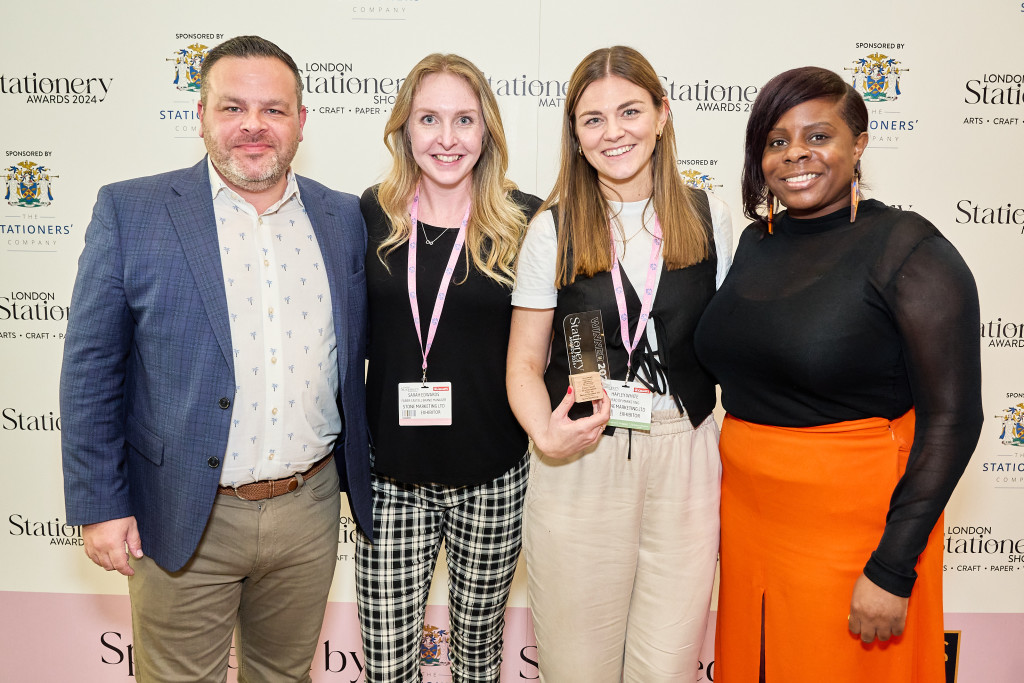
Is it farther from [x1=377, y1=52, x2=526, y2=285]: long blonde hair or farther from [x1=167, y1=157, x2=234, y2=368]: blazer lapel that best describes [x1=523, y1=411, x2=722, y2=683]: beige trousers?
[x1=167, y1=157, x2=234, y2=368]: blazer lapel

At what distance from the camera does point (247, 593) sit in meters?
1.82

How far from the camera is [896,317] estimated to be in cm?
138

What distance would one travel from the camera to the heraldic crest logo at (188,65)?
2.65 m

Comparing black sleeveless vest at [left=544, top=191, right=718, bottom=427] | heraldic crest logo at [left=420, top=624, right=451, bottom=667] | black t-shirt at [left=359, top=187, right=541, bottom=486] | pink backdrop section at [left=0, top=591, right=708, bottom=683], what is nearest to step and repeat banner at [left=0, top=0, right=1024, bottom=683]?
pink backdrop section at [left=0, top=591, right=708, bottom=683]

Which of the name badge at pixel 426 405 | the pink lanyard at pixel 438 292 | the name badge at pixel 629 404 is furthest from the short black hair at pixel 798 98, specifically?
the name badge at pixel 426 405

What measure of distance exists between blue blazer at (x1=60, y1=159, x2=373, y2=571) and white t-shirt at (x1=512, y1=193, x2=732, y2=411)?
2.53ft

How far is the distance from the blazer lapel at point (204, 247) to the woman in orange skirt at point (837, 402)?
1.20 metres

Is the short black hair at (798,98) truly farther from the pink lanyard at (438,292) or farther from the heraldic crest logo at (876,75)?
the heraldic crest logo at (876,75)

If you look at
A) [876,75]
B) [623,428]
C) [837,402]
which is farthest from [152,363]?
[876,75]

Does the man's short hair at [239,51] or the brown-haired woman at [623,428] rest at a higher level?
the man's short hair at [239,51]

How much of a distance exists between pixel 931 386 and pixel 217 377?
1608 mm

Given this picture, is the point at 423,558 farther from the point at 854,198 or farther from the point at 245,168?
the point at 854,198

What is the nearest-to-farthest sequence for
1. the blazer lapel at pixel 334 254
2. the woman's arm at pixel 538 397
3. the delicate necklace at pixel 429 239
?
the woman's arm at pixel 538 397 < the blazer lapel at pixel 334 254 < the delicate necklace at pixel 429 239

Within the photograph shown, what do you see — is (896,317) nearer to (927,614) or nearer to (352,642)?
(927,614)
